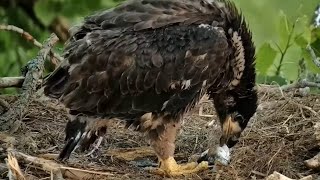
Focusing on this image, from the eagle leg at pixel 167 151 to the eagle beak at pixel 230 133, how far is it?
36 cm

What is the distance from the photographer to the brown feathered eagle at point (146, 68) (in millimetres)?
6328

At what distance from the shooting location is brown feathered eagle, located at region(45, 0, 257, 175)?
6328 millimetres

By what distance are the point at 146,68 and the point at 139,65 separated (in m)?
0.05

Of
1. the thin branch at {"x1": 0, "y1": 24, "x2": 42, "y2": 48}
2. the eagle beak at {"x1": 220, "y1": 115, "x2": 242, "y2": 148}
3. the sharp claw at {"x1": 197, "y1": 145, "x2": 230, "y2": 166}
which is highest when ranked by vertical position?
the thin branch at {"x1": 0, "y1": 24, "x2": 42, "y2": 48}

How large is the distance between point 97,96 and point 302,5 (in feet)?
8.30

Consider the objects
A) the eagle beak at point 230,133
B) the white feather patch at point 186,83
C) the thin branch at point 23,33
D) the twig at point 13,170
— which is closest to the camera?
the twig at point 13,170

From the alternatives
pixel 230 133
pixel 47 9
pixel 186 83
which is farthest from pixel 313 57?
pixel 47 9

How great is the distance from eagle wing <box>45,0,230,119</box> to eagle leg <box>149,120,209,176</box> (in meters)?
0.17

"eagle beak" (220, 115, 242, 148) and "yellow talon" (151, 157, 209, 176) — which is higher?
"eagle beak" (220, 115, 242, 148)

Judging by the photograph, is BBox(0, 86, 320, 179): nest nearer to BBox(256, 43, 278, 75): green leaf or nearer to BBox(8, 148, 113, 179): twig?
BBox(8, 148, 113, 179): twig

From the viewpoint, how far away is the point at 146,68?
20.7 ft

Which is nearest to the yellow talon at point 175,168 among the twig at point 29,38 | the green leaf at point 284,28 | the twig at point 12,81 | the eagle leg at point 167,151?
the eagle leg at point 167,151

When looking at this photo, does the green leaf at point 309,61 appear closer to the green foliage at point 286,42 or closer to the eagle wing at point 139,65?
the green foliage at point 286,42


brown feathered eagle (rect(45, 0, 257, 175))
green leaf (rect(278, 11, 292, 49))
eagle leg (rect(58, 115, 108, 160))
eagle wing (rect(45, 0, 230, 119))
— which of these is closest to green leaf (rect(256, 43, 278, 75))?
green leaf (rect(278, 11, 292, 49))
